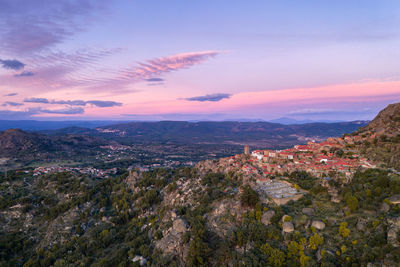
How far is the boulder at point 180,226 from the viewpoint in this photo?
29438mm

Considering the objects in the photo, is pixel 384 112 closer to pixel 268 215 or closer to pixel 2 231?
pixel 268 215

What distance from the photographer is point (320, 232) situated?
23141mm

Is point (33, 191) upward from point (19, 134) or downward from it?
downward

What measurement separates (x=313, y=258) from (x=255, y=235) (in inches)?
244

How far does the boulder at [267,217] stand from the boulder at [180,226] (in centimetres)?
1079

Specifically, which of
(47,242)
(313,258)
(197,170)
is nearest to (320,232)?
(313,258)

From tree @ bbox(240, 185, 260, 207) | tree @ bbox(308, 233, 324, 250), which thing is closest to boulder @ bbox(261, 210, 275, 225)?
tree @ bbox(240, 185, 260, 207)

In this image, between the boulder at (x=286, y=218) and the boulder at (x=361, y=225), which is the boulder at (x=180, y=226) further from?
the boulder at (x=361, y=225)

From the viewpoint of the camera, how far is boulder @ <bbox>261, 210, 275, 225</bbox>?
26703 millimetres

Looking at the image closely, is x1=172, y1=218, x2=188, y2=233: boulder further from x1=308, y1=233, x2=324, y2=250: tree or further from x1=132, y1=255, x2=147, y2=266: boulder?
x1=308, y1=233, x2=324, y2=250: tree

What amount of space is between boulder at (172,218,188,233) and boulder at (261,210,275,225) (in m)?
10.8

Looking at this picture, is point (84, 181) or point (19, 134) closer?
point (84, 181)

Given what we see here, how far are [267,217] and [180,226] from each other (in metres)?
12.1

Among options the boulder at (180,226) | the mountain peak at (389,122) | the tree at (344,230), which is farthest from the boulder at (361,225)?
the mountain peak at (389,122)
